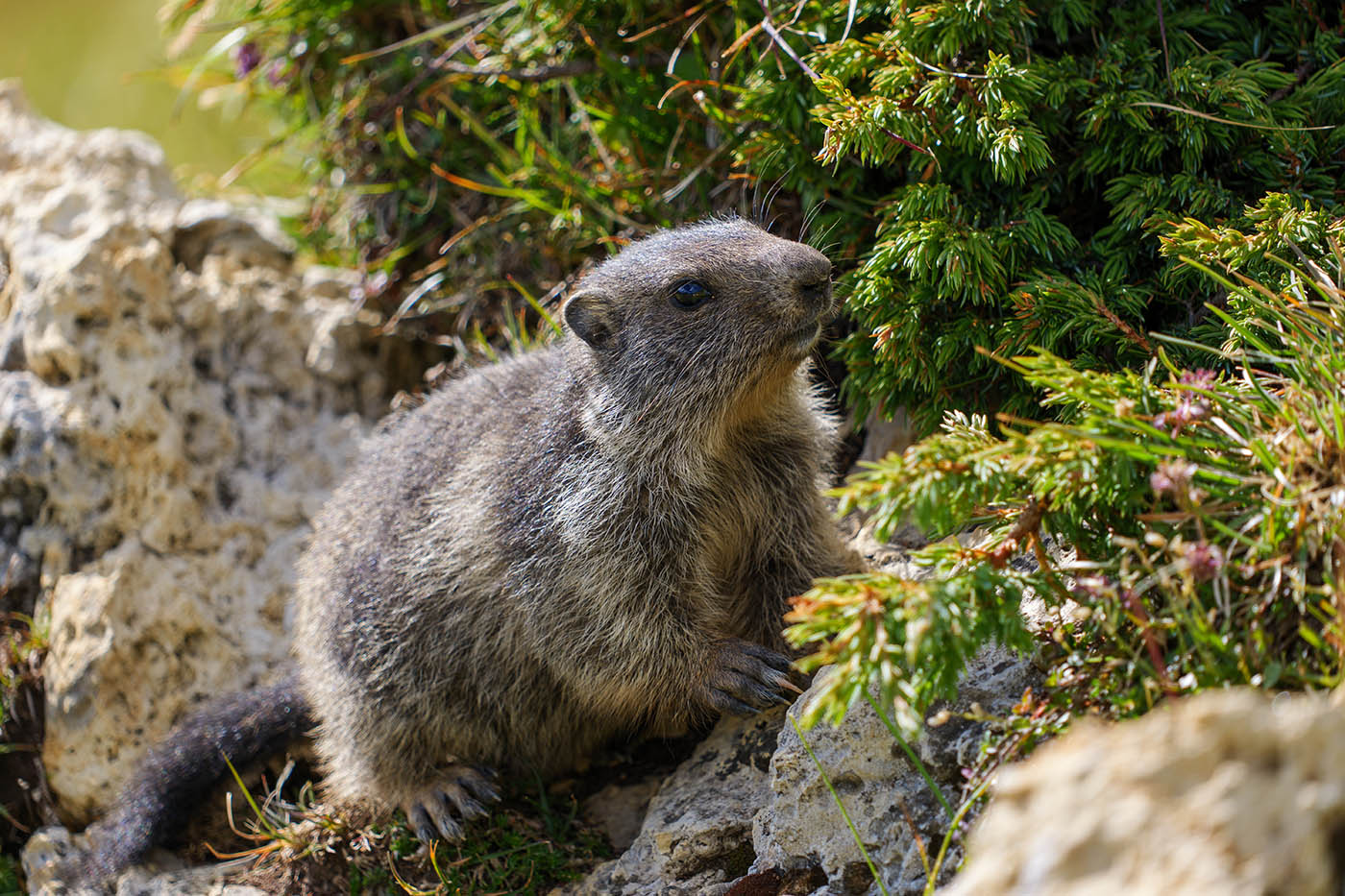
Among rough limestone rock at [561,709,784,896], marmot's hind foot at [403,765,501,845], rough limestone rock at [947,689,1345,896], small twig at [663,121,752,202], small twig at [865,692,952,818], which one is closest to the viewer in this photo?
rough limestone rock at [947,689,1345,896]

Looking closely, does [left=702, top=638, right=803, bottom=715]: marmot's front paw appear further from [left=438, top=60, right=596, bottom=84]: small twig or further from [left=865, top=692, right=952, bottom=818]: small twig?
[left=438, top=60, right=596, bottom=84]: small twig

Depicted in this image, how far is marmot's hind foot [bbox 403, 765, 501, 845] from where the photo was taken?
465 centimetres

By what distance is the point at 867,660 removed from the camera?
2625 millimetres

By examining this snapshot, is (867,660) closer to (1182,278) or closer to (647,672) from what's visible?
(647,672)

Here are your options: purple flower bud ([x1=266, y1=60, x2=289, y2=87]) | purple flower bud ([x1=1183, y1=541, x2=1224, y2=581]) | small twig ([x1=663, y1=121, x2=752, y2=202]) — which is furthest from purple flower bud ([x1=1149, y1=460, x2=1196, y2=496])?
purple flower bud ([x1=266, y1=60, x2=289, y2=87])

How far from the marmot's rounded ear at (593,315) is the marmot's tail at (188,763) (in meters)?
2.43

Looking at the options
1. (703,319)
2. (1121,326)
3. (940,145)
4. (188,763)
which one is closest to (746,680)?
(703,319)

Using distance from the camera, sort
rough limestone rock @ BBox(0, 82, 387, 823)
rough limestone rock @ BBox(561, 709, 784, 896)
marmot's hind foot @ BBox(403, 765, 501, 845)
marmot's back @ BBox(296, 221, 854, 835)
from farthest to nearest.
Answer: rough limestone rock @ BBox(0, 82, 387, 823) → marmot's hind foot @ BBox(403, 765, 501, 845) → marmot's back @ BBox(296, 221, 854, 835) → rough limestone rock @ BBox(561, 709, 784, 896)

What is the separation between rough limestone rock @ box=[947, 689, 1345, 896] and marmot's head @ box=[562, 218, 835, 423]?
91.8 inches

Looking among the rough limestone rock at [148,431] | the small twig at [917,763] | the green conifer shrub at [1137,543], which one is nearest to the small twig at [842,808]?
the small twig at [917,763]

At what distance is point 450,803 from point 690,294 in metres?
2.42

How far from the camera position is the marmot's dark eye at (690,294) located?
14.0ft

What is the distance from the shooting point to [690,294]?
4.27 meters

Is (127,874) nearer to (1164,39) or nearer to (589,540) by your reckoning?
(589,540)
